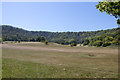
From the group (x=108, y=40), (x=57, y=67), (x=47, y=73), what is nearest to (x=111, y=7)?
(x=108, y=40)

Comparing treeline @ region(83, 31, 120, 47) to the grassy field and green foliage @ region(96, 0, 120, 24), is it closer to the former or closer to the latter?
green foliage @ region(96, 0, 120, 24)

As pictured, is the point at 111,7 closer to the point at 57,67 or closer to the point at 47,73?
the point at 47,73

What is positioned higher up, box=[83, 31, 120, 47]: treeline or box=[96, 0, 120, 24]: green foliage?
box=[96, 0, 120, 24]: green foliage

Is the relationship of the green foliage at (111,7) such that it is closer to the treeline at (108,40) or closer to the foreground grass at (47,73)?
the treeline at (108,40)

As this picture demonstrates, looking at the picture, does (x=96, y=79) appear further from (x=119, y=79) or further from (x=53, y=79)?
(x=53, y=79)

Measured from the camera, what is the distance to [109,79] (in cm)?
1039

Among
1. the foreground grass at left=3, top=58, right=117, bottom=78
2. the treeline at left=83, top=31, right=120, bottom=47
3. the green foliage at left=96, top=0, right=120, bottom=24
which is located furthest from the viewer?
the foreground grass at left=3, top=58, right=117, bottom=78

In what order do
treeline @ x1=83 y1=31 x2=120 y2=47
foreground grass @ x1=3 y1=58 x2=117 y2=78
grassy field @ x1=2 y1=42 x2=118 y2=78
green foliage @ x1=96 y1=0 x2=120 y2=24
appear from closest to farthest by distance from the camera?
green foliage @ x1=96 y1=0 x2=120 y2=24
treeline @ x1=83 y1=31 x2=120 y2=47
foreground grass @ x1=3 y1=58 x2=117 y2=78
grassy field @ x1=2 y1=42 x2=118 y2=78

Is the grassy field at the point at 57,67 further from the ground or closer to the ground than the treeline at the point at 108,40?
closer to the ground

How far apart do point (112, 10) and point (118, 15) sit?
0.30 m

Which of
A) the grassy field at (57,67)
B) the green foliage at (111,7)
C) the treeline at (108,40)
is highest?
the green foliage at (111,7)

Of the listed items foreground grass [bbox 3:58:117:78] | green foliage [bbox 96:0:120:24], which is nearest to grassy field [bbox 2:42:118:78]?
foreground grass [bbox 3:58:117:78]

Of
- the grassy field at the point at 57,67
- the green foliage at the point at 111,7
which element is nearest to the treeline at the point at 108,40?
the green foliage at the point at 111,7

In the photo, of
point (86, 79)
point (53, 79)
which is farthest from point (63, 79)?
point (86, 79)
